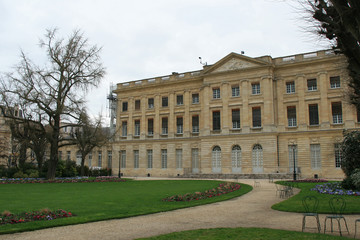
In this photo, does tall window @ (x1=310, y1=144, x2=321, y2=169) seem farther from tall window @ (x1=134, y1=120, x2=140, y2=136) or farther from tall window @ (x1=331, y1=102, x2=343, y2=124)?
tall window @ (x1=134, y1=120, x2=140, y2=136)

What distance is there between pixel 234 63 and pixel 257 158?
11.8 metres

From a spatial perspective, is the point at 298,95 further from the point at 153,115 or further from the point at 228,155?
the point at 153,115

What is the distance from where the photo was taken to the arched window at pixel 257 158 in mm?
38219

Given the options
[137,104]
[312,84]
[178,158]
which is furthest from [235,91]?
[137,104]

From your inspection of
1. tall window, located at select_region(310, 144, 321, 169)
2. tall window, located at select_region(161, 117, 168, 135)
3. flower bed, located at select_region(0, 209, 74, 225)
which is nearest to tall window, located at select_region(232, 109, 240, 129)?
tall window, located at select_region(310, 144, 321, 169)

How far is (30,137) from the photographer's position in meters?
29.9

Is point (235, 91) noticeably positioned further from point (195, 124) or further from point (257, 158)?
point (257, 158)

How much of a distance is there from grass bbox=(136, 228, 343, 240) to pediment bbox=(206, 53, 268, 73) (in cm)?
3254

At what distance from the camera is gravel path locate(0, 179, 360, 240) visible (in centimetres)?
855

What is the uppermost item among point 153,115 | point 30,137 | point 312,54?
point 312,54

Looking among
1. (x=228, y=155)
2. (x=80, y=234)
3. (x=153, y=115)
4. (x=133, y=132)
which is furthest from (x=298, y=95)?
(x=80, y=234)

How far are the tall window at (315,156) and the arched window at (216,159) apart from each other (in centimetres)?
1054

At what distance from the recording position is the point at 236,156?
39750 millimetres

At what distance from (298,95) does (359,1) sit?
31.8 meters
